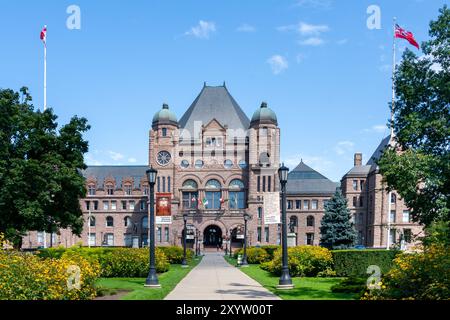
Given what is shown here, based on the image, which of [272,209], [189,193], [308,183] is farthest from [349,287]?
[308,183]

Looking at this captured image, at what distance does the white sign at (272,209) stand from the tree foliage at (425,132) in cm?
689

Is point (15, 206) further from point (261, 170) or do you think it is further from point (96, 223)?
point (96, 223)

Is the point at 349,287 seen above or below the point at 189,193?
below

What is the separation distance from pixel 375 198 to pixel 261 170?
19.3 meters

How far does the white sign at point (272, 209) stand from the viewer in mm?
27688

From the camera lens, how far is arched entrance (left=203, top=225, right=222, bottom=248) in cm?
8594

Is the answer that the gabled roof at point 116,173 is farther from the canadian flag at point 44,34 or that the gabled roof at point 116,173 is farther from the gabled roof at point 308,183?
the canadian flag at point 44,34

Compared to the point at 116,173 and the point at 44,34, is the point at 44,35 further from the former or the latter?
the point at 116,173

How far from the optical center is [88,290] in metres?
14.8

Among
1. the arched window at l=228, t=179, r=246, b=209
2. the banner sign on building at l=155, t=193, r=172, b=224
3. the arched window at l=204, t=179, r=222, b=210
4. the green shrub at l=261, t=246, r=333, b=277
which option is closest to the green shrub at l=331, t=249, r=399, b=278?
the green shrub at l=261, t=246, r=333, b=277

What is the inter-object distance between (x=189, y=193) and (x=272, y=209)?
55.4 meters

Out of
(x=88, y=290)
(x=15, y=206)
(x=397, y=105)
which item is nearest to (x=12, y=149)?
(x=15, y=206)

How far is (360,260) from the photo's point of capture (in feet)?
83.6

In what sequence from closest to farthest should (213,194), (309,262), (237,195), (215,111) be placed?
(309,262), (237,195), (213,194), (215,111)
